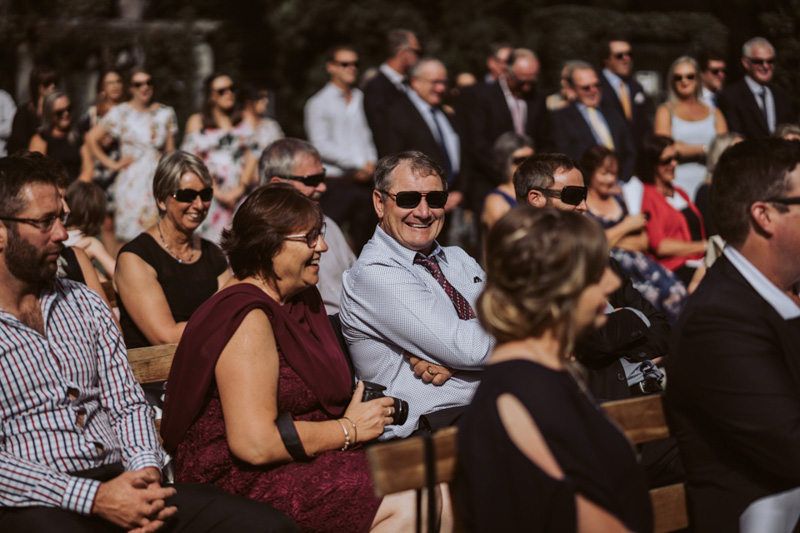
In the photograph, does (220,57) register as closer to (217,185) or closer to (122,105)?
(122,105)

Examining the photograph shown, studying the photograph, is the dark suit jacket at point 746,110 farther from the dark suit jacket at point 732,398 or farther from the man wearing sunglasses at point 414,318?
the dark suit jacket at point 732,398

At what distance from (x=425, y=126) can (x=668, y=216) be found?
2412 millimetres

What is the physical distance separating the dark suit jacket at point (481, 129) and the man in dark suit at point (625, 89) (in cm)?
97

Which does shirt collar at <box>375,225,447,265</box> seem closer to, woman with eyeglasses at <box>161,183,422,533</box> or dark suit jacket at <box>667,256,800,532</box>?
woman with eyeglasses at <box>161,183,422,533</box>

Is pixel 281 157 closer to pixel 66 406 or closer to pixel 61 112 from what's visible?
pixel 66 406

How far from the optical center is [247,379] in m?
3.49

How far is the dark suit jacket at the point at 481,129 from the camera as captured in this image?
9.43 meters

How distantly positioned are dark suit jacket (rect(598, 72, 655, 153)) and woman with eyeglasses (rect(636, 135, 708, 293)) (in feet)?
6.29

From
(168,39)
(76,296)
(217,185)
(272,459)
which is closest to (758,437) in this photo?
(272,459)

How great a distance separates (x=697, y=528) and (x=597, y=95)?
6.80 m

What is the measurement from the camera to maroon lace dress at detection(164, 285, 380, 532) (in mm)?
3582

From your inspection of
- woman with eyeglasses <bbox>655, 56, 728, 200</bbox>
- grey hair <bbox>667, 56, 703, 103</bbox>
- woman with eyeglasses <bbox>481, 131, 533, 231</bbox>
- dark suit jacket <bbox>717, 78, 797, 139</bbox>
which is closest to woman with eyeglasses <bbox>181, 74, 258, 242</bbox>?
woman with eyeglasses <bbox>481, 131, 533, 231</bbox>

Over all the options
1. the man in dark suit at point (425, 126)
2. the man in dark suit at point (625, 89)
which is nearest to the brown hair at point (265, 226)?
the man in dark suit at point (425, 126)

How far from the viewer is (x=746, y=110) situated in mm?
9984
